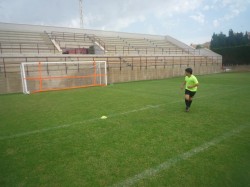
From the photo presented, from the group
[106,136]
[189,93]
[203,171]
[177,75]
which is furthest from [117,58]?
[203,171]

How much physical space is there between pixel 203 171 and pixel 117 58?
62.0 ft

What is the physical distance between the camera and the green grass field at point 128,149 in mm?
3064

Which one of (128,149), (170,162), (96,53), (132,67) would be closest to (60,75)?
(132,67)

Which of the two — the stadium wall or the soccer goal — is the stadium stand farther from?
the soccer goal

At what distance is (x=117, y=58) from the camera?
2130 centimetres

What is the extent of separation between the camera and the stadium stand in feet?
52.1

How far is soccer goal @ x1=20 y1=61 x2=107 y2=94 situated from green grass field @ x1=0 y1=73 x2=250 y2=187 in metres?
8.82

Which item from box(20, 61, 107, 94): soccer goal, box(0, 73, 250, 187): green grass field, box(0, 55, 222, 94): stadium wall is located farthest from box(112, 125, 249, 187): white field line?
box(0, 55, 222, 94): stadium wall

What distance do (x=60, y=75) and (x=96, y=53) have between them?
8.85 metres

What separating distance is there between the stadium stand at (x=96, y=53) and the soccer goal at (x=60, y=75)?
29.7 inches

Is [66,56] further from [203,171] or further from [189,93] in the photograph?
[203,171]

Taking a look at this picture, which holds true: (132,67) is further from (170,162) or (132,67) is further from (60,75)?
(170,162)

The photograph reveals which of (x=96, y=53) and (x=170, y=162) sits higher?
(x=96, y=53)

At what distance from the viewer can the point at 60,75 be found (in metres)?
16.7
